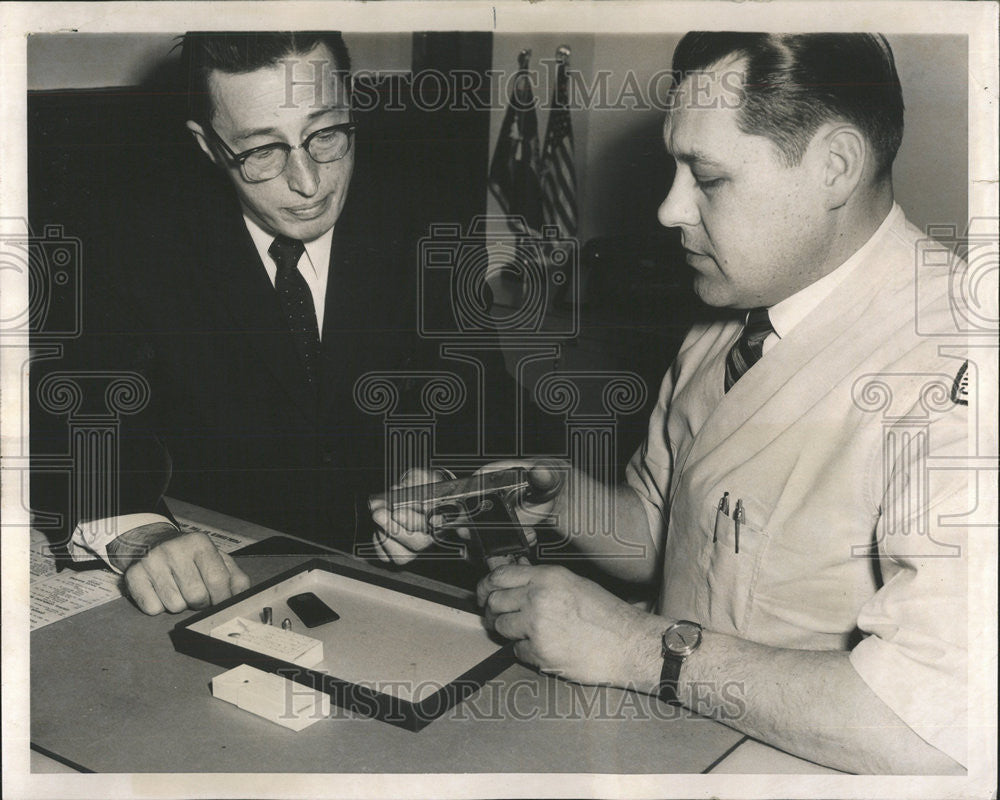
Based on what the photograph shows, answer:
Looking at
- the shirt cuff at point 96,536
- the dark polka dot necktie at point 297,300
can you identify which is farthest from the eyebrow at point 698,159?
the shirt cuff at point 96,536

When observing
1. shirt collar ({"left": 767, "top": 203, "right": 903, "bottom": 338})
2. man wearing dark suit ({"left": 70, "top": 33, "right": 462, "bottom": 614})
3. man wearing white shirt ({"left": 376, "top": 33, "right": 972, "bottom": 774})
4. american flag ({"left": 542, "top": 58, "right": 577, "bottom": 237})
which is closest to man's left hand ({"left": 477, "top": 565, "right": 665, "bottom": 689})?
man wearing white shirt ({"left": 376, "top": 33, "right": 972, "bottom": 774})

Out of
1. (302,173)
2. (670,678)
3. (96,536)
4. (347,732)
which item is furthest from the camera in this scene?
(302,173)

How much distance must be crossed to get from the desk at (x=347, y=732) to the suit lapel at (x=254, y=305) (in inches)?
30.7

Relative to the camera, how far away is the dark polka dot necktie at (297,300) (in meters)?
1.84

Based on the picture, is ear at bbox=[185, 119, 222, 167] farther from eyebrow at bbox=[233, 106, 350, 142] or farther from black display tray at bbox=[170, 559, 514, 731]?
black display tray at bbox=[170, 559, 514, 731]

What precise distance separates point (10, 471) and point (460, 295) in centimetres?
111

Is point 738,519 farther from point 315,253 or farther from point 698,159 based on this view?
point 315,253

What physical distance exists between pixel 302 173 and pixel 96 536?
798 mm

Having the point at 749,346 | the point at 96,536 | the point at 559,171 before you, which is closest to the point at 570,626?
the point at 749,346

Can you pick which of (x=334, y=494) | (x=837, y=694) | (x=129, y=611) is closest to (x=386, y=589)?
(x=129, y=611)

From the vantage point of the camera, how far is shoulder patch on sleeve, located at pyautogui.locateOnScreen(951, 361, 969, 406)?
3.74 feet

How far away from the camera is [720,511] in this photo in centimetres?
135

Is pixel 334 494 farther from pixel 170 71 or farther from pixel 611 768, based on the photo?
pixel 611 768

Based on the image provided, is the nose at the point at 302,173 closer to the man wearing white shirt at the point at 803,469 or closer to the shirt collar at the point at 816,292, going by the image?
the man wearing white shirt at the point at 803,469
